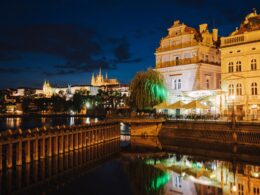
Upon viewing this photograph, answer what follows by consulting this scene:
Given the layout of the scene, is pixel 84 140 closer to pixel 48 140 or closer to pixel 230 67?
pixel 48 140

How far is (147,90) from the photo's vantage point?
5478cm

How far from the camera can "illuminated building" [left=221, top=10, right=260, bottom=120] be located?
4559cm


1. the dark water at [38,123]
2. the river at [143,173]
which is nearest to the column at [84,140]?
the river at [143,173]

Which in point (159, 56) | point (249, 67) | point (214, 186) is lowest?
point (214, 186)

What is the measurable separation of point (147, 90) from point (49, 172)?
29051 mm

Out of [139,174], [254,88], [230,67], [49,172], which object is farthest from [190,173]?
[230,67]

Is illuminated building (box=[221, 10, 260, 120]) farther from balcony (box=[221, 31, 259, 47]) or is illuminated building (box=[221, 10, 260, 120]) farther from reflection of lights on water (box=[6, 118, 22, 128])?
reflection of lights on water (box=[6, 118, 22, 128])

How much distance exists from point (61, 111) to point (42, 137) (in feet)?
479

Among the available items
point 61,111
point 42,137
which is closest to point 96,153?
point 42,137

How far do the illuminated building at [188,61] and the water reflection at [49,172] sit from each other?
23.5 meters

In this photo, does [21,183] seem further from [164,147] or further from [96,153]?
[164,147]

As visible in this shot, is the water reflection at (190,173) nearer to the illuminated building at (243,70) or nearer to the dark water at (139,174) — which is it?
the dark water at (139,174)

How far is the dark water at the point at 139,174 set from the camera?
78.9 feet

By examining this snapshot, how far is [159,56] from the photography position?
2475 inches
